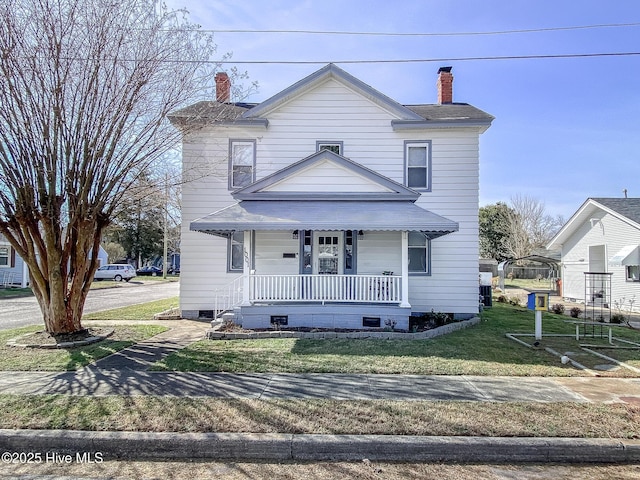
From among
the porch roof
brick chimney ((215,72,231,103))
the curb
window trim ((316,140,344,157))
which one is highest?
brick chimney ((215,72,231,103))

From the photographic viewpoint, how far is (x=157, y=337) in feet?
33.5

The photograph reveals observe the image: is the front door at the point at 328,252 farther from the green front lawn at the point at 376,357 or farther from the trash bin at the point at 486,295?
the trash bin at the point at 486,295

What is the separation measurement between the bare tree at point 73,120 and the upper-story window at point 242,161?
3.65 meters

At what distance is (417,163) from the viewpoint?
1365 cm

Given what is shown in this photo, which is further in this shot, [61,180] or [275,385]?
[61,180]

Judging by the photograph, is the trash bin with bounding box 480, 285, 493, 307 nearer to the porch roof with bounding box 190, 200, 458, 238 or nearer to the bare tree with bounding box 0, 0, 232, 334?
the porch roof with bounding box 190, 200, 458, 238

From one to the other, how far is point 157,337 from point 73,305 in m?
2.09

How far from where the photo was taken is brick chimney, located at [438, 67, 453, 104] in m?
16.0

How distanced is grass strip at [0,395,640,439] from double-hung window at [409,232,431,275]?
7.96 m

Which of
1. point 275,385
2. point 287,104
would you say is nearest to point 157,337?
point 275,385

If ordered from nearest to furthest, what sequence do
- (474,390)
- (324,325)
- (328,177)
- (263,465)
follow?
1. (263,465)
2. (474,390)
3. (324,325)
4. (328,177)

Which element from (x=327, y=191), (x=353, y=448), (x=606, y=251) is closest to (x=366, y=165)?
(x=327, y=191)

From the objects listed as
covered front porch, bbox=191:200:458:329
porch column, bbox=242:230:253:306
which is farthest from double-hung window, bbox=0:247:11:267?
porch column, bbox=242:230:253:306

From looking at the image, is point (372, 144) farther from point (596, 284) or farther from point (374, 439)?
point (596, 284)
